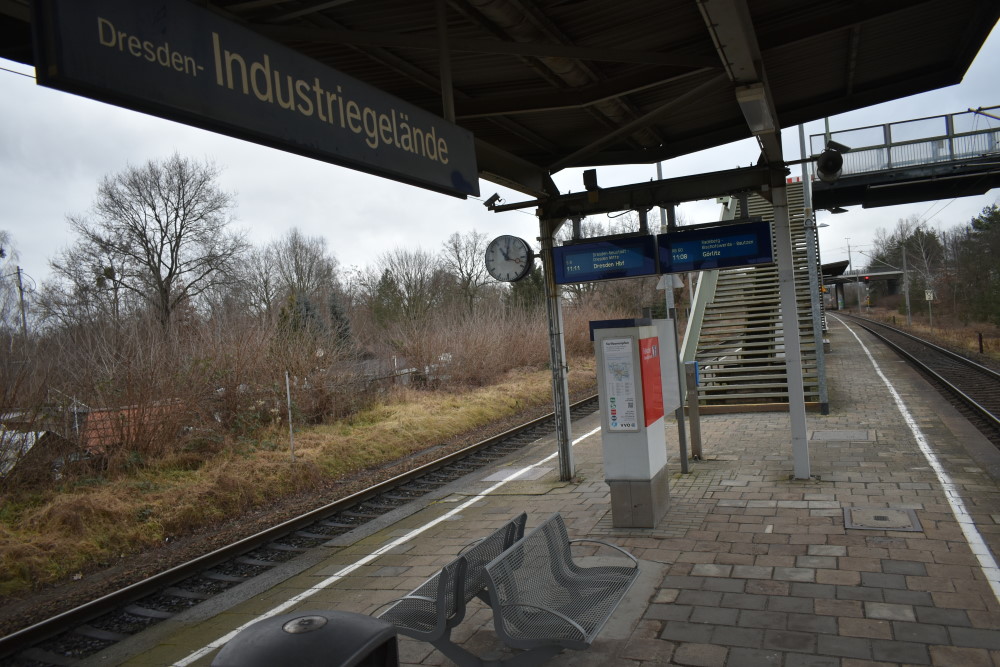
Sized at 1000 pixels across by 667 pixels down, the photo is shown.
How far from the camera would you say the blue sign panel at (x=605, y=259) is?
8383 millimetres

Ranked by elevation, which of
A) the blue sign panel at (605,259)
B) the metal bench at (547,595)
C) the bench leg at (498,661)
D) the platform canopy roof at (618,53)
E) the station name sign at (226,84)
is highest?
the platform canopy roof at (618,53)

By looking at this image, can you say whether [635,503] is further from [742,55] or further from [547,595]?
[742,55]

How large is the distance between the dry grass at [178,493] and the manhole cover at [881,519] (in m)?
7.48

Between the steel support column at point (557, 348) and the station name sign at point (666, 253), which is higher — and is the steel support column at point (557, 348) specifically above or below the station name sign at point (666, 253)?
below

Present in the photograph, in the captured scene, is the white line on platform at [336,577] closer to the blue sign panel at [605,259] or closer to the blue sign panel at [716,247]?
the blue sign panel at [605,259]

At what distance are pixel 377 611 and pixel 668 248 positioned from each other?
17.3 ft

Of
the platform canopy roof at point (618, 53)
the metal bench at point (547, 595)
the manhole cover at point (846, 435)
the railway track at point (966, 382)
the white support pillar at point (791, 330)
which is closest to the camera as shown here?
the metal bench at point (547, 595)

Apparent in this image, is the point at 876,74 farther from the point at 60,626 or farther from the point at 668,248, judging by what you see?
the point at 60,626

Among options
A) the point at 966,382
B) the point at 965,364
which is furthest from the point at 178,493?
the point at 965,364

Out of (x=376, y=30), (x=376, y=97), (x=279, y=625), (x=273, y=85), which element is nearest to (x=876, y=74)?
(x=376, y=30)

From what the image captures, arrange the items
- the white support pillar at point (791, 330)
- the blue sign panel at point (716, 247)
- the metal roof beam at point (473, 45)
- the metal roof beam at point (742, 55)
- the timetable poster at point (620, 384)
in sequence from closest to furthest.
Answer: the metal roof beam at point (473, 45), the metal roof beam at point (742, 55), the timetable poster at point (620, 384), the blue sign panel at point (716, 247), the white support pillar at point (791, 330)

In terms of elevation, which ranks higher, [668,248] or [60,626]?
[668,248]

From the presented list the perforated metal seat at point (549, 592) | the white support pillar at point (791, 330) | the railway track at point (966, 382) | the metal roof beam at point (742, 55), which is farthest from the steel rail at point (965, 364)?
the perforated metal seat at point (549, 592)

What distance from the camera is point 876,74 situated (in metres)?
6.92
